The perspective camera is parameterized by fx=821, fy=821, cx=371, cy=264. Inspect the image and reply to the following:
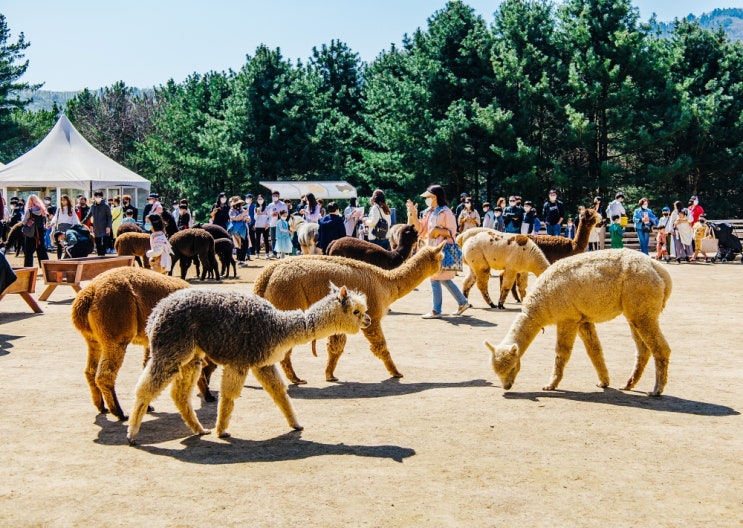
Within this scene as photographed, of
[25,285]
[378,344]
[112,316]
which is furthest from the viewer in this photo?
[25,285]

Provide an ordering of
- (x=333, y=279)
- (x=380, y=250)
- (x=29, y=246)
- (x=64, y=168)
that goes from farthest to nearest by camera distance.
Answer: (x=64, y=168), (x=29, y=246), (x=380, y=250), (x=333, y=279)

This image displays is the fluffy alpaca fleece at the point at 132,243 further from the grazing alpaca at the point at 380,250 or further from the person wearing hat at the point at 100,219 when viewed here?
the grazing alpaca at the point at 380,250

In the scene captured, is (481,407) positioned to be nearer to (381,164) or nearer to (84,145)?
(84,145)

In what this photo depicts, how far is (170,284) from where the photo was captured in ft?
24.1

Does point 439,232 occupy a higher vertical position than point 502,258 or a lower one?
higher

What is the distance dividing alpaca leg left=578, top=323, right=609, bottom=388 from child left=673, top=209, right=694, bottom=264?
17.8 meters

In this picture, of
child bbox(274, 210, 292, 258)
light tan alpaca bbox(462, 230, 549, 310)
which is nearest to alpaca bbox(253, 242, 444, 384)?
light tan alpaca bbox(462, 230, 549, 310)

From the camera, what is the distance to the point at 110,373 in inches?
275

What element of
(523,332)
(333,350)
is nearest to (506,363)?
(523,332)

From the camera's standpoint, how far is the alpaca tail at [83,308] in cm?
697

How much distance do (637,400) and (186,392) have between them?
414cm

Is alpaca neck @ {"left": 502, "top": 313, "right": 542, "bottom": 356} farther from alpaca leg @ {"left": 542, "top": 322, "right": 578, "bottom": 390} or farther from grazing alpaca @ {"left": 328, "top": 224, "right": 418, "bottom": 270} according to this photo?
grazing alpaca @ {"left": 328, "top": 224, "right": 418, "bottom": 270}

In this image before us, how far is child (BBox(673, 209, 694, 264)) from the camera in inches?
977

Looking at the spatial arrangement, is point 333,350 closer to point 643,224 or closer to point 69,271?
point 69,271
